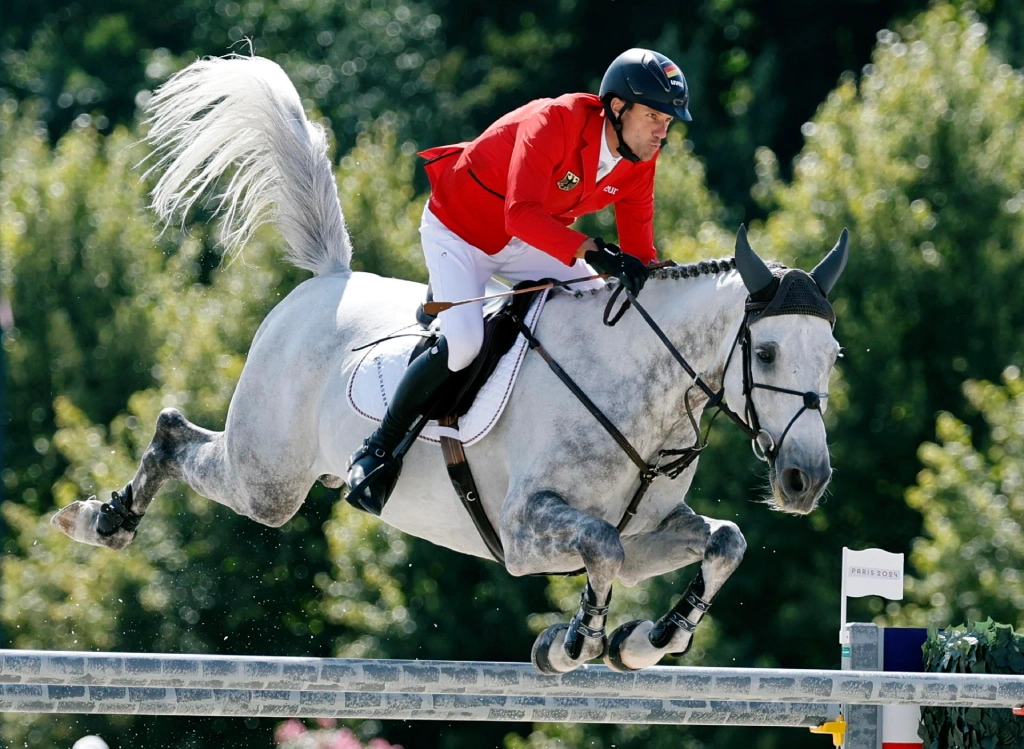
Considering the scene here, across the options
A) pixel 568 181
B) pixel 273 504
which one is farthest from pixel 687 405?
pixel 273 504

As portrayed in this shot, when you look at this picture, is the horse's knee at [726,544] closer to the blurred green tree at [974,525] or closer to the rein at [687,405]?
the rein at [687,405]

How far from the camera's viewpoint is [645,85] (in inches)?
212

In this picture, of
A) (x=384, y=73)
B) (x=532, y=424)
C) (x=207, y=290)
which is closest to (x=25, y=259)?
(x=207, y=290)

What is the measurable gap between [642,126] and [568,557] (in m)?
1.38

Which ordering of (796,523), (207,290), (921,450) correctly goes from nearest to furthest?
(921,450), (796,523), (207,290)

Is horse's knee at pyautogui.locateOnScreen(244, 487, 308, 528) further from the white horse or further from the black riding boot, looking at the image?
the black riding boot

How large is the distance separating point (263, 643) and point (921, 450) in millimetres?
6980

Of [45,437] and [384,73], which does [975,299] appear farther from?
[384,73]

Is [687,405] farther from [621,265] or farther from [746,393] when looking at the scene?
[621,265]

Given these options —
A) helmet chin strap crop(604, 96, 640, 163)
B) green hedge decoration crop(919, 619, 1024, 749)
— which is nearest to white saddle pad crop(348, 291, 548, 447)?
helmet chin strap crop(604, 96, 640, 163)

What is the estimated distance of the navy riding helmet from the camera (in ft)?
17.7

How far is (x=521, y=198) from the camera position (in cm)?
535

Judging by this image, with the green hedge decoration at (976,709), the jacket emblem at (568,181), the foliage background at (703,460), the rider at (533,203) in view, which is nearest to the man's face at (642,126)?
the rider at (533,203)

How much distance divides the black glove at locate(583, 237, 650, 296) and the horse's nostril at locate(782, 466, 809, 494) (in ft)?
2.63
